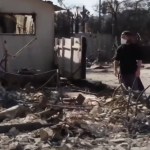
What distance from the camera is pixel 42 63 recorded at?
790 inches

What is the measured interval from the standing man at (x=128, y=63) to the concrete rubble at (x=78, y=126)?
Result: 2.05 feet

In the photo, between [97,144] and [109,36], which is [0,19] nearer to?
[97,144]

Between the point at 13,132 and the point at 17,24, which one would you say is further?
the point at 17,24

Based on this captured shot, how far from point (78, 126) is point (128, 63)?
2709mm

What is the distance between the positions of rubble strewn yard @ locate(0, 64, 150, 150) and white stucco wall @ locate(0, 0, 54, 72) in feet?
25.1

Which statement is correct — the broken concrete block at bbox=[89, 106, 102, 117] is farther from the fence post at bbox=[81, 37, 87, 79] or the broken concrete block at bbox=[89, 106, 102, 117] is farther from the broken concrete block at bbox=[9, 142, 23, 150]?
the fence post at bbox=[81, 37, 87, 79]

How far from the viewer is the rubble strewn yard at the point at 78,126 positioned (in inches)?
322

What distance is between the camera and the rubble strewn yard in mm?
A: 8188

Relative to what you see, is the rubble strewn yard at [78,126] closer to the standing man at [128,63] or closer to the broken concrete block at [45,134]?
the broken concrete block at [45,134]

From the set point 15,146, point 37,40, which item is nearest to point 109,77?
point 37,40

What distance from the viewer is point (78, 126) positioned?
910 cm

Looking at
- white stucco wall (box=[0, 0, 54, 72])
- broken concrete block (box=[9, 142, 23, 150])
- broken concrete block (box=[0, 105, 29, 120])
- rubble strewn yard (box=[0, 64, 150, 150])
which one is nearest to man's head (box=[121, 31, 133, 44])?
rubble strewn yard (box=[0, 64, 150, 150])

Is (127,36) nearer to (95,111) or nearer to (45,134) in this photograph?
(95,111)

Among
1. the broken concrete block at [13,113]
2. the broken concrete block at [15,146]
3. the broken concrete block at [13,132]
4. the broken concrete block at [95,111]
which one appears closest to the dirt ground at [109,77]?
the broken concrete block at [95,111]
